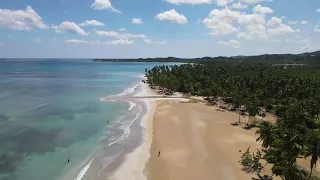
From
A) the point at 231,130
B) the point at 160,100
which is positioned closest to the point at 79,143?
the point at 231,130

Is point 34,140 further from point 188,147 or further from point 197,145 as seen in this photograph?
point 197,145

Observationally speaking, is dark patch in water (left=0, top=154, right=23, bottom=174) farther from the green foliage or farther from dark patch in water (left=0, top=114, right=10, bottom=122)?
the green foliage

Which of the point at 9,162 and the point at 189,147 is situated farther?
the point at 189,147

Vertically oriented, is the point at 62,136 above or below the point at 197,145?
A: above

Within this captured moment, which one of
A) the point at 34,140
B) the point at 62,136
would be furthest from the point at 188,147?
the point at 34,140

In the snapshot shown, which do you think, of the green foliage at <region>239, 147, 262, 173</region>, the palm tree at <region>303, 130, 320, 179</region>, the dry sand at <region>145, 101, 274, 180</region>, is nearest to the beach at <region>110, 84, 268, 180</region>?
the dry sand at <region>145, 101, 274, 180</region>

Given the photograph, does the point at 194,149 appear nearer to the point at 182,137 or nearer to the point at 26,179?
the point at 182,137

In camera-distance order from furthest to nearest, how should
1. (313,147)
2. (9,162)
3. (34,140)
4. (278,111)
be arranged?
(278,111) → (34,140) → (9,162) → (313,147)

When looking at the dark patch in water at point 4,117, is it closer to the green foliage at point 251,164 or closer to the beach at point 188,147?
the beach at point 188,147

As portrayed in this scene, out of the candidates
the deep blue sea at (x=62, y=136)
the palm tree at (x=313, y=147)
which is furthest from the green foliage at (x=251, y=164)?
the deep blue sea at (x=62, y=136)
